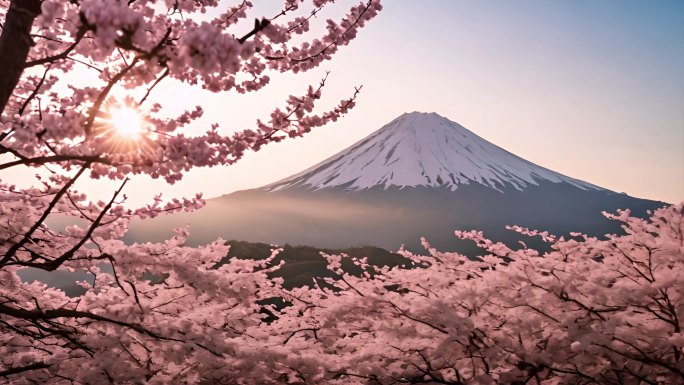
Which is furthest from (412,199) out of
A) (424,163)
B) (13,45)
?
(13,45)

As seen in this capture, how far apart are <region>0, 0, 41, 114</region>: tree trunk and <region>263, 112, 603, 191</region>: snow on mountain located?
320 feet

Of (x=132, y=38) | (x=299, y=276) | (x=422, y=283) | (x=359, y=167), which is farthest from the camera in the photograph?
(x=359, y=167)

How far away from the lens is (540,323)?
17.4ft

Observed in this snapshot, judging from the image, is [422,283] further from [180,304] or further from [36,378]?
[36,378]

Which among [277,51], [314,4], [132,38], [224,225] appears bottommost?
[224,225]

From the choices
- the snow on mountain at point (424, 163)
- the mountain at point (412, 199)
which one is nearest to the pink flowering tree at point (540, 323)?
the mountain at point (412, 199)

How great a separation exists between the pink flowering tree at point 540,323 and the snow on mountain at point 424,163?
95558mm

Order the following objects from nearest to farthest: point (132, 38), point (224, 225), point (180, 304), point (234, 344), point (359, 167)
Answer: point (132, 38) < point (234, 344) < point (180, 304) < point (224, 225) < point (359, 167)

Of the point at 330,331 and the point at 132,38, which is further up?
the point at 132,38

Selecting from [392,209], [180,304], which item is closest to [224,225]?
[392,209]

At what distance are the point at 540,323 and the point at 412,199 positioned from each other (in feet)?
312

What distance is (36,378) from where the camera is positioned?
516 centimetres

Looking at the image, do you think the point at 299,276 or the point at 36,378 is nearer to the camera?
the point at 36,378

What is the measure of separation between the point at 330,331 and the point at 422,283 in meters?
1.44
